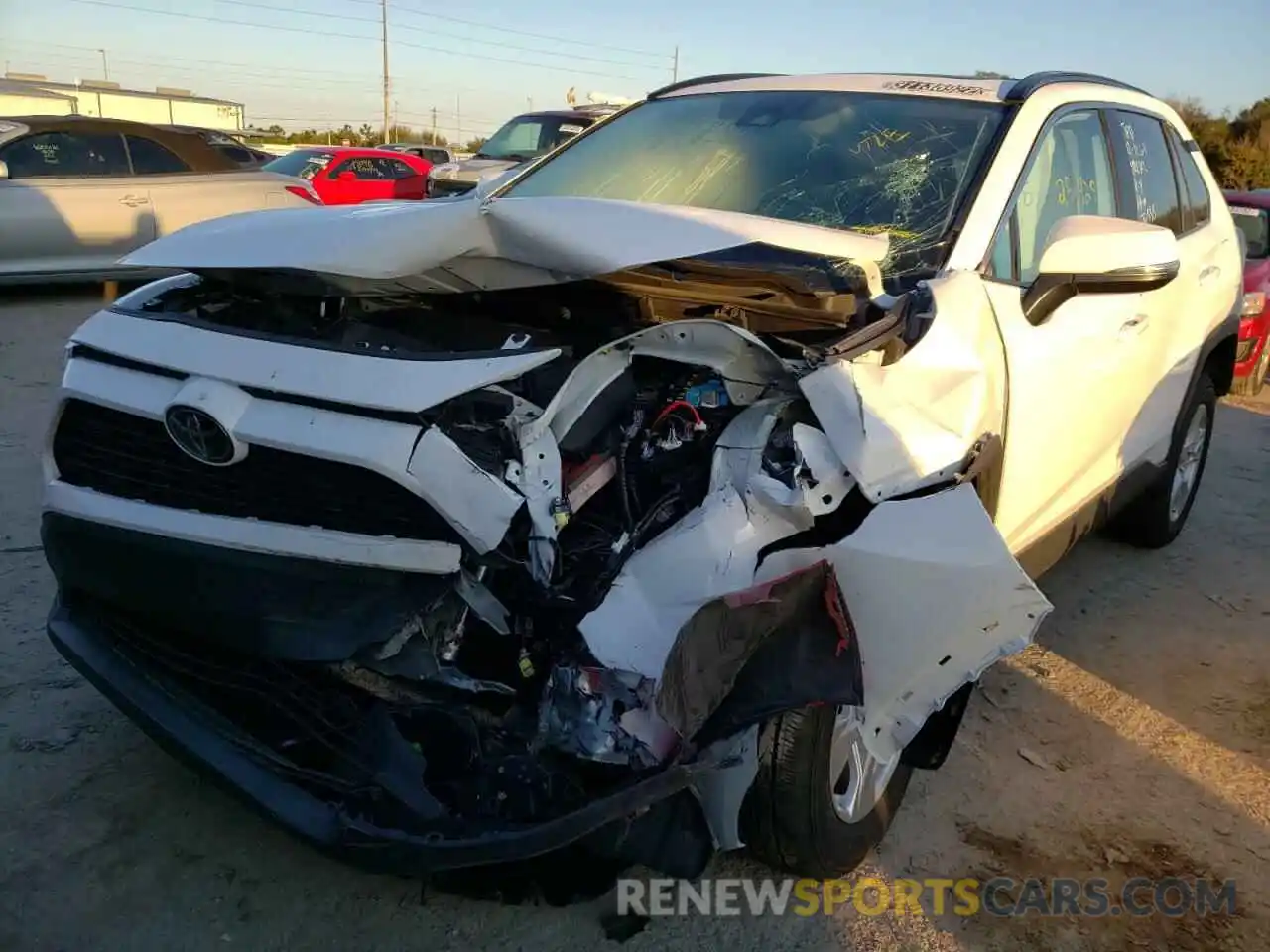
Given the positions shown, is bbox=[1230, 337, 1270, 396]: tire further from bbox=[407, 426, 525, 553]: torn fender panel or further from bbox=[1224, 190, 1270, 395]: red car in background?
bbox=[407, 426, 525, 553]: torn fender panel

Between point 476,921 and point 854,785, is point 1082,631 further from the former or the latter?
point 476,921

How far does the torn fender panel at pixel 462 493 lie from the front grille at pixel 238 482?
0.06 m

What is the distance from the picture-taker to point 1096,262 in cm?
281

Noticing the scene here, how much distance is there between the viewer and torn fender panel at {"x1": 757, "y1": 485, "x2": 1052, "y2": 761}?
2062 mm

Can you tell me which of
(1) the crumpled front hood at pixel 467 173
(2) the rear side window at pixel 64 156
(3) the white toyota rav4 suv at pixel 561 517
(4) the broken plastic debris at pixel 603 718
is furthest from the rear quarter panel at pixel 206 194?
(4) the broken plastic debris at pixel 603 718

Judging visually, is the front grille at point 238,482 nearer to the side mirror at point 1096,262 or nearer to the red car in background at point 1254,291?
the side mirror at point 1096,262

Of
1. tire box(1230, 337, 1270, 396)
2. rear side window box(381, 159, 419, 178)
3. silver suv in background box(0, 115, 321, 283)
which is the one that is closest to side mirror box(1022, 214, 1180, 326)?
tire box(1230, 337, 1270, 396)

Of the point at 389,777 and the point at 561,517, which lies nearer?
the point at 389,777

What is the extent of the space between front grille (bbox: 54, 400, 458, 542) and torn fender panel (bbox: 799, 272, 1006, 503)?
83 cm

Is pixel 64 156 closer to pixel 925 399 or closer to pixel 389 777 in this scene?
pixel 389 777

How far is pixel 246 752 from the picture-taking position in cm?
218

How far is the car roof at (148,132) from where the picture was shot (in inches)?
354

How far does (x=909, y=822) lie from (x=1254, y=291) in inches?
284

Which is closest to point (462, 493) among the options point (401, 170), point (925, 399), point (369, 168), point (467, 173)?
point (925, 399)
